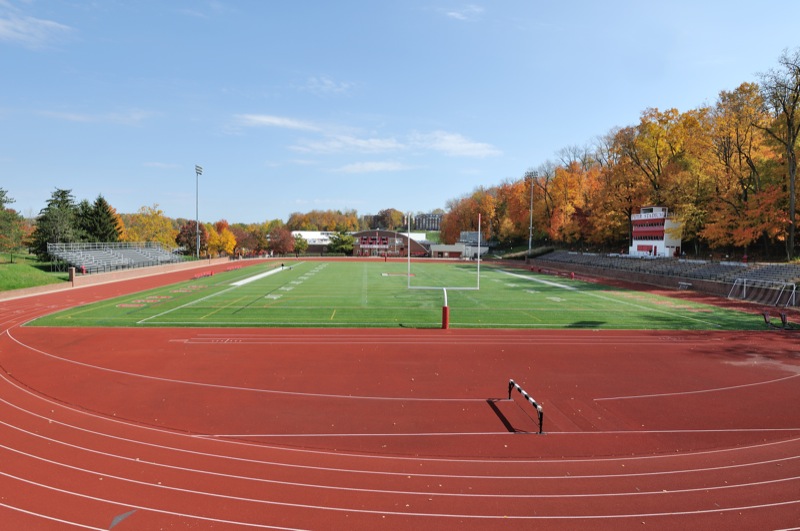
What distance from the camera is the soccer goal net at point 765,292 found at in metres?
30.2

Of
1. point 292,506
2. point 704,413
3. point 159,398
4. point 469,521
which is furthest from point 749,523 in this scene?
point 159,398

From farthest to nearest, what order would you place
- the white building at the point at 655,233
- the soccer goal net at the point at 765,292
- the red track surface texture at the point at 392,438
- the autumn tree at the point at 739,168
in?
the white building at the point at 655,233 < the autumn tree at the point at 739,168 < the soccer goal net at the point at 765,292 < the red track surface texture at the point at 392,438

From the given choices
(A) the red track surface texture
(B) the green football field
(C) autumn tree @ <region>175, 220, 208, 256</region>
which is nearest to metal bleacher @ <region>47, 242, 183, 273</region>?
(B) the green football field

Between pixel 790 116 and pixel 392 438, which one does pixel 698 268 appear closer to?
pixel 790 116

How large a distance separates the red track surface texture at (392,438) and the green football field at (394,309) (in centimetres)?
529

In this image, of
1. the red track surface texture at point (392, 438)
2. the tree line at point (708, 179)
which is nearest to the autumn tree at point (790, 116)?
the tree line at point (708, 179)

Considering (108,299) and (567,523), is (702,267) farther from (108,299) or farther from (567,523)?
(108,299)

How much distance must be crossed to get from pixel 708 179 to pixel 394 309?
36.8 metres

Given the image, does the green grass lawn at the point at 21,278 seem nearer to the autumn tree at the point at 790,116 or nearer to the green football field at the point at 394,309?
the green football field at the point at 394,309

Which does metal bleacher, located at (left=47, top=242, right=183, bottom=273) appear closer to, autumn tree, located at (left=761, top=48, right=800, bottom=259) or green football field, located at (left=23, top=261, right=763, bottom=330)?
green football field, located at (left=23, top=261, right=763, bottom=330)

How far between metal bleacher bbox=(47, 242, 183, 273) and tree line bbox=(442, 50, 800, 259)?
194 ft

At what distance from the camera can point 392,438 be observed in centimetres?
1015

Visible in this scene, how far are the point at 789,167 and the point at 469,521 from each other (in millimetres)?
43115

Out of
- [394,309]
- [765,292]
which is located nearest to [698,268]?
[765,292]
